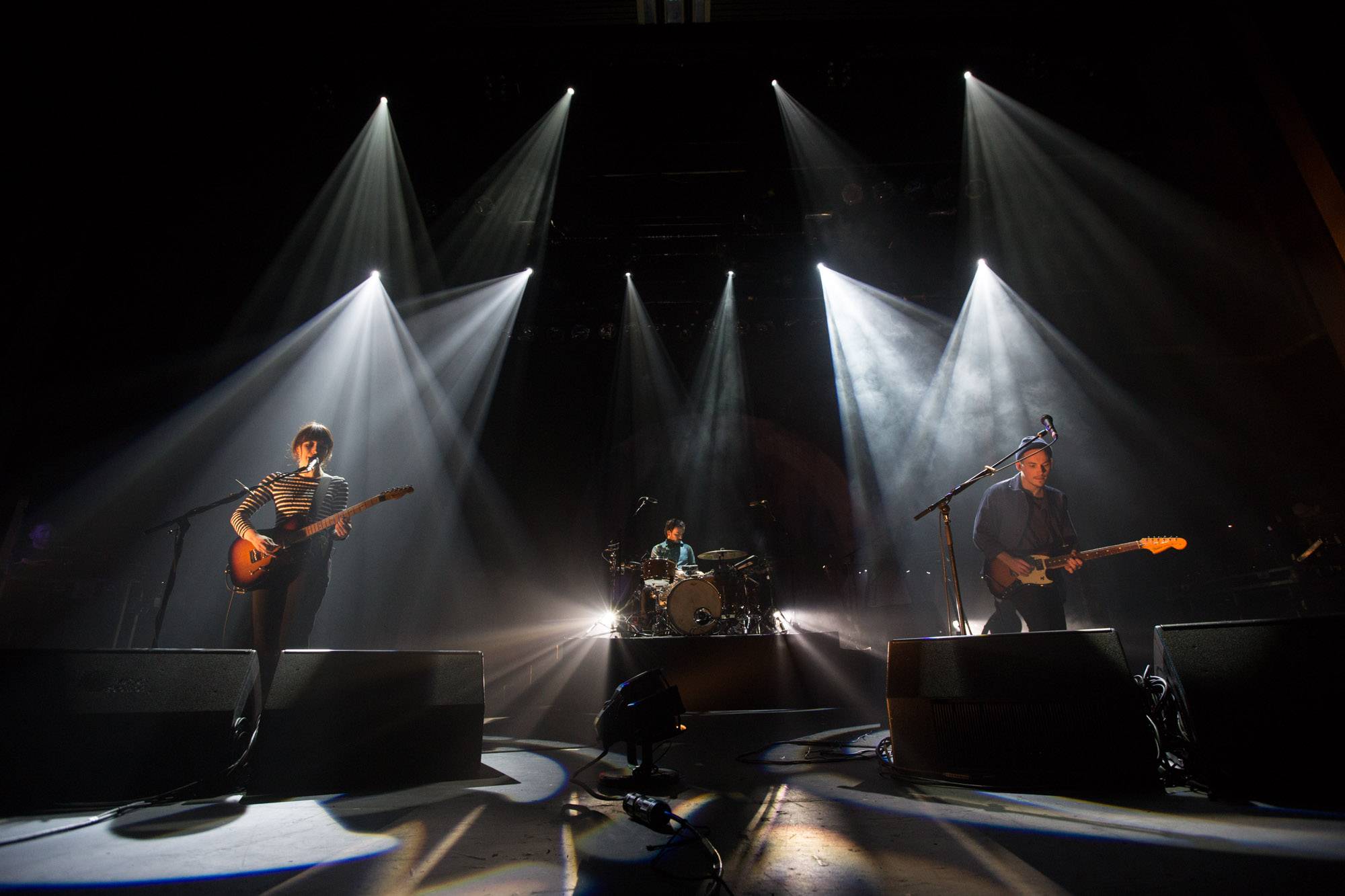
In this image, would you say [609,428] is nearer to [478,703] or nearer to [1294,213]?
[478,703]

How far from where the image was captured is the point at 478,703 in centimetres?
271

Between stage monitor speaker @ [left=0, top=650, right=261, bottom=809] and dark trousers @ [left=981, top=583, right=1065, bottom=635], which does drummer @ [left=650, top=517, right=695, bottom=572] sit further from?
stage monitor speaker @ [left=0, top=650, right=261, bottom=809]

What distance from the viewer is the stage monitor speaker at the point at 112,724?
6.96 ft

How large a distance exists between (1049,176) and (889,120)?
1943mm

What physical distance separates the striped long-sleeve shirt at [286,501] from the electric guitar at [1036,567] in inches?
171

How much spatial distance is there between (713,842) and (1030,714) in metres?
1.25

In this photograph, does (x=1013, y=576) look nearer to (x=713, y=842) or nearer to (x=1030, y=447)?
(x=1030, y=447)

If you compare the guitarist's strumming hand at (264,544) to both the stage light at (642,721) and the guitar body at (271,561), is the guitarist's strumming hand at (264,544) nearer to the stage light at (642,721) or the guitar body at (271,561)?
the guitar body at (271,561)

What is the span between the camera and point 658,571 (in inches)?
246

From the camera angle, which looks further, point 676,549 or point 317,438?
point 676,549

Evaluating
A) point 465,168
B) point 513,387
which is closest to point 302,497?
point 465,168

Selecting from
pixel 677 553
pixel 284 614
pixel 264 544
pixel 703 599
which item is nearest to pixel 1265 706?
pixel 703 599

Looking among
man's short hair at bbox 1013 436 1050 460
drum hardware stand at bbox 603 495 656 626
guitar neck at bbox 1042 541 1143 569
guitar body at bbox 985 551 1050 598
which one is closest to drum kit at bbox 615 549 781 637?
drum hardware stand at bbox 603 495 656 626

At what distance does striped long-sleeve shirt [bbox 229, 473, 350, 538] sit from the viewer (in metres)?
3.82
